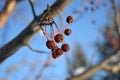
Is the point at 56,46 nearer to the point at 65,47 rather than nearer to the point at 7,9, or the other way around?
the point at 65,47

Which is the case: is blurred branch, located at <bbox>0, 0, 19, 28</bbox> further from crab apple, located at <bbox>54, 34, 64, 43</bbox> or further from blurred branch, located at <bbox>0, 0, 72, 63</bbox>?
crab apple, located at <bbox>54, 34, 64, 43</bbox>

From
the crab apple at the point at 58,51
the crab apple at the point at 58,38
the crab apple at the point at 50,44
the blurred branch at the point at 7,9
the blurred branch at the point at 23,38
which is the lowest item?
the crab apple at the point at 58,51

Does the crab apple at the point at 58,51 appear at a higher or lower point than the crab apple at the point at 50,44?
lower

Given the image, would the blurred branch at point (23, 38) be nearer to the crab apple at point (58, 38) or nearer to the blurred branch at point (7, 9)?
the crab apple at point (58, 38)

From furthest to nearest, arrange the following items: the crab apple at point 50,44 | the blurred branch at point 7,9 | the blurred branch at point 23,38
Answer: the blurred branch at point 7,9 < the blurred branch at point 23,38 < the crab apple at point 50,44

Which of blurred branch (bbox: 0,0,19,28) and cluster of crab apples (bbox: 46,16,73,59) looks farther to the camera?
blurred branch (bbox: 0,0,19,28)

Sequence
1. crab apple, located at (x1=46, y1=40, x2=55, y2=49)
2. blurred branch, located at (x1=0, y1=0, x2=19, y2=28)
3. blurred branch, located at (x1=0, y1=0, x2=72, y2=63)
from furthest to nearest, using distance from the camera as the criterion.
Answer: blurred branch, located at (x1=0, y1=0, x2=19, y2=28) < blurred branch, located at (x1=0, y1=0, x2=72, y2=63) < crab apple, located at (x1=46, y1=40, x2=55, y2=49)

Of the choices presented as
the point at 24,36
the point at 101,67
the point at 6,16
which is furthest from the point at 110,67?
the point at 24,36

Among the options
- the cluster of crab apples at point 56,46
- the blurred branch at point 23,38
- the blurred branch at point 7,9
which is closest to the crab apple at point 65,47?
the cluster of crab apples at point 56,46

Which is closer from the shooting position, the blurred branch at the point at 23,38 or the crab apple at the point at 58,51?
the crab apple at the point at 58,51

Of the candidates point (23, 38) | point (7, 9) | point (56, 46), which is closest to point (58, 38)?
point (56, 46)

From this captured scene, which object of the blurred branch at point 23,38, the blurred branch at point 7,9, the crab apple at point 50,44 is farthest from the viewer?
the blurred branch at point 7,9

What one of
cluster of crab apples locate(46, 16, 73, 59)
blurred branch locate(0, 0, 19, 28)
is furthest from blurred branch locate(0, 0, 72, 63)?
blurred branch locate(0, 0, 19, 28)

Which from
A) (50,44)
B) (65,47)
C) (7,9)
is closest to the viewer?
(50,44)
